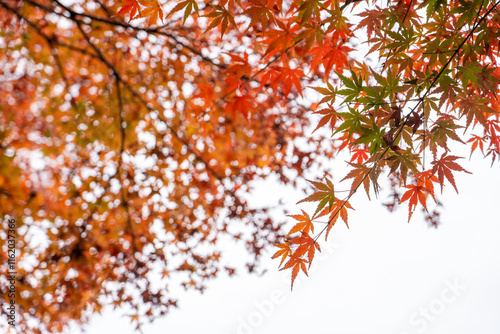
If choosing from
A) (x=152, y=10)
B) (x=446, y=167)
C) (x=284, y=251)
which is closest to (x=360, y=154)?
(x=446, y=167)

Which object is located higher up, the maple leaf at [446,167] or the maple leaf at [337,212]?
the maple leaf at [337,212]

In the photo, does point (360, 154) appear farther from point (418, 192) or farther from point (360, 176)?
point (360, 176)

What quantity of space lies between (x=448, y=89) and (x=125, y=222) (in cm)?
388

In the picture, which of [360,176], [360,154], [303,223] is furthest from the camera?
[360,154]

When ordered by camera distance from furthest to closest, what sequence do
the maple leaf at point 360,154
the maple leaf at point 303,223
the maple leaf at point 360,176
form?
the maple leaf at point 360,154 → the maple leaf at point 303,223 → the maple leaf at point 360,176

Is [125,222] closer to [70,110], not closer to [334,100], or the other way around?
[70,110]

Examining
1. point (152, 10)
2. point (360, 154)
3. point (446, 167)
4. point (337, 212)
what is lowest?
point (446, 167)

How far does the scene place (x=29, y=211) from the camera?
12.3 feet

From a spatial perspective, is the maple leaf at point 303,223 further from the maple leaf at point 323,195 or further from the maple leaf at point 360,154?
the maple leaf at point 360,154

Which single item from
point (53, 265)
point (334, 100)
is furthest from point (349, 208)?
point (53, 265)

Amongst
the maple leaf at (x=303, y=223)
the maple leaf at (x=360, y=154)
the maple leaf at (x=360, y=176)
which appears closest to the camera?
the maple leaf at (x=360, y=176)

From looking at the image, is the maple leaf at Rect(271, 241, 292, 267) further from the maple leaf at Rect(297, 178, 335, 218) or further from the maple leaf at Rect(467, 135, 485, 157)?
the maple leaf at Rect(467, 135, 485, 157)

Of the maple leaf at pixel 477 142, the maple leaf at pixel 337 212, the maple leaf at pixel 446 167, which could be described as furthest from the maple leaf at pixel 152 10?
the maple leaf at pixel 477 142

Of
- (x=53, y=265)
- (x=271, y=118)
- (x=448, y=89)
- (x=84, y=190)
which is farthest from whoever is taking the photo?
(x=271, y=118)
